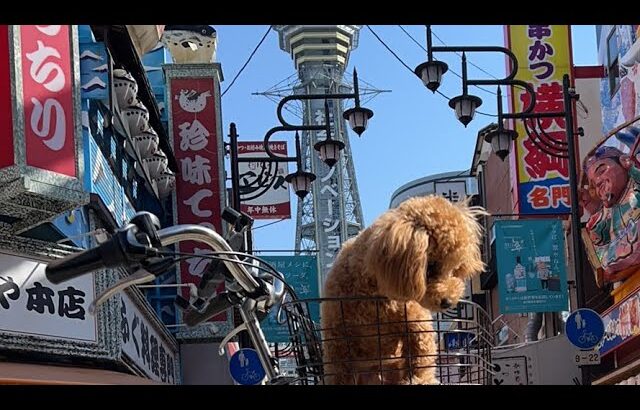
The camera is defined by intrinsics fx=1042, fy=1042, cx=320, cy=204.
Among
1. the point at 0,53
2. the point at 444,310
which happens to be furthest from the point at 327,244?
the point at 444,310

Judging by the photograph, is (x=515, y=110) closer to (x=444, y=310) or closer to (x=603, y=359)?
(x=603, y=359)

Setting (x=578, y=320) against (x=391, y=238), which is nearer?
(x=391, y=238)

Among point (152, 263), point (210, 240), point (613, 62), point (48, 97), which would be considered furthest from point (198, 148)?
point (152, 263)

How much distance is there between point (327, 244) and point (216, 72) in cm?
5715

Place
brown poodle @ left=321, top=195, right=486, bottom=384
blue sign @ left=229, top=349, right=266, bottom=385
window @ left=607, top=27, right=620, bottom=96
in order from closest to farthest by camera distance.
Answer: brown poodle @ left=321, top=195, right=486, bottom=384
blue sign @ left=229, top=349, right=266, bottom=385
window @ left=607, top=27, right=620, bottom=96

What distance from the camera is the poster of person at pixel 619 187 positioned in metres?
16.1

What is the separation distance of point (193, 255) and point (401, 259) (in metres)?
0.98

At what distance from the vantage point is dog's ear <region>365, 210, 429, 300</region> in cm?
306

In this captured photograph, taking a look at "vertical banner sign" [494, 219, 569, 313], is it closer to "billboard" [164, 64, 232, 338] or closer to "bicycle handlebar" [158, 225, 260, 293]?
"billboard" [164, 64, 232, 338]

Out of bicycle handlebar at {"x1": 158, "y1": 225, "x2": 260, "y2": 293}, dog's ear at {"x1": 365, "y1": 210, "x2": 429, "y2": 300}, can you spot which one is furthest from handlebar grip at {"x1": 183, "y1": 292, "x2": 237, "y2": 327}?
dog's ear at {"x1": 365, "y1": 210, "x2": 429, "y2": 300}

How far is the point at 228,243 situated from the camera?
9.76 ft

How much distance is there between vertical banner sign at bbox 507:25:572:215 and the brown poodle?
629 inches

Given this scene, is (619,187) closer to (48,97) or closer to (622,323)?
(622,323)

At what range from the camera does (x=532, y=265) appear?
16125mm
